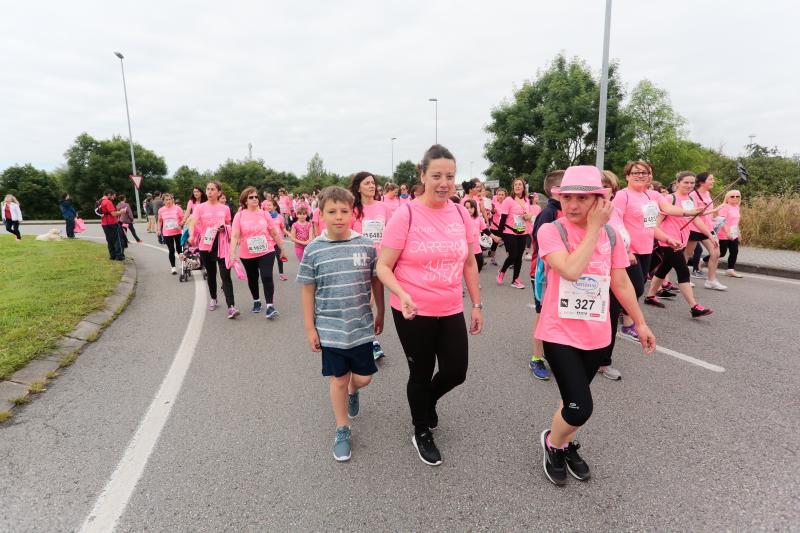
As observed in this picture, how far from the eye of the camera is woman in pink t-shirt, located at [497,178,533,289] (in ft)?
27.6

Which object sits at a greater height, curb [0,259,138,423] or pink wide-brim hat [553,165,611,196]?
pink wide-brim hat [553,165,611,196]

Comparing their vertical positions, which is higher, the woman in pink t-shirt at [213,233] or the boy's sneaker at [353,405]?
the woman in pink t-shirt at [213,233]

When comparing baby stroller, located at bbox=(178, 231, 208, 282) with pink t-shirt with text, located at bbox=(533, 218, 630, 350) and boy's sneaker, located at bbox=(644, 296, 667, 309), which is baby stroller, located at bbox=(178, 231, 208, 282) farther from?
boy's sneaker, located at bbox=(644, 296, 667, 309)

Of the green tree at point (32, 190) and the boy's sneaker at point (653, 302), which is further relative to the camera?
the green tree at point (32, 190)

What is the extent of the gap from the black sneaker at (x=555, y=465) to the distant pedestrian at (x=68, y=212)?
1804 centimetres

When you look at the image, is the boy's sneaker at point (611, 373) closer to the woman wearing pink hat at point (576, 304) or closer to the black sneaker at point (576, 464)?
the black sneaker at point (576, 464)

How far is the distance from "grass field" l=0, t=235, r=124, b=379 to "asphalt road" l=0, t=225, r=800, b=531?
23.3 inches

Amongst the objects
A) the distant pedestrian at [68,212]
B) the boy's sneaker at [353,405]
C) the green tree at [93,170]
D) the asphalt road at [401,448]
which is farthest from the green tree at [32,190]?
the boy's sneaker at [353,405]

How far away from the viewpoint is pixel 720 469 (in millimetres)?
2654

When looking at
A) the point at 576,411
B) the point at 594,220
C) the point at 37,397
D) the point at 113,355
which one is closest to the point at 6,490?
the point at 37,397

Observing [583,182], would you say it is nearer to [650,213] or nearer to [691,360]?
[691,360]

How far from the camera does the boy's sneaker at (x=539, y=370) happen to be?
4.06 meters

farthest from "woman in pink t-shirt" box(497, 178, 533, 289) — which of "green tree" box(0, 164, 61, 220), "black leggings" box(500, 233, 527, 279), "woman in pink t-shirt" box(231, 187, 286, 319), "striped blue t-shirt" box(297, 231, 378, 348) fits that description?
"green tree" box(0, 164, 61, 220)

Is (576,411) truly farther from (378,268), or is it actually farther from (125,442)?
(125,442)
